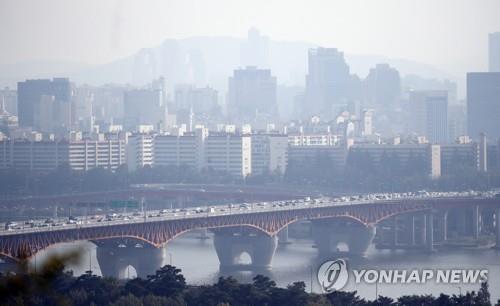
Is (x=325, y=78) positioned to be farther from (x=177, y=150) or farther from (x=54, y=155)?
(x=54, y=155)

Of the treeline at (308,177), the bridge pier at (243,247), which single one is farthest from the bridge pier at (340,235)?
the treeline at (308,177)

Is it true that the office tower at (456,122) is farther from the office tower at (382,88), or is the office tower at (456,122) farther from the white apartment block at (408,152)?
the white apartment block at (408,152)

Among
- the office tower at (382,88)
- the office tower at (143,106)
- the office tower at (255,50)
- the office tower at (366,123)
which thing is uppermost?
the office tower at (255,50)

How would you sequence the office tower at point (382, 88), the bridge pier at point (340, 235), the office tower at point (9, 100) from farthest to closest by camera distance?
the office tower at point (382, 88) < the office tower at point (9, 100) < the bridge pier at point (340, 235)

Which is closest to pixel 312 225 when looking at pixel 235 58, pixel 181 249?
pixel 181 249

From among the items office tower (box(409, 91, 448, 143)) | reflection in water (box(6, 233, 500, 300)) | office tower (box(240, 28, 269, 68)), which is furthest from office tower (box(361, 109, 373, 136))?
office tower (box(240, 28, 269, 68))

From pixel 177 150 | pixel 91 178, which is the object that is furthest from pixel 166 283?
pixel 177 150

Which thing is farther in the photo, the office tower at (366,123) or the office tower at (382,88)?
the office tower at (382,88)

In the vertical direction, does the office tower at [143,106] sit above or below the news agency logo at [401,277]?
above
